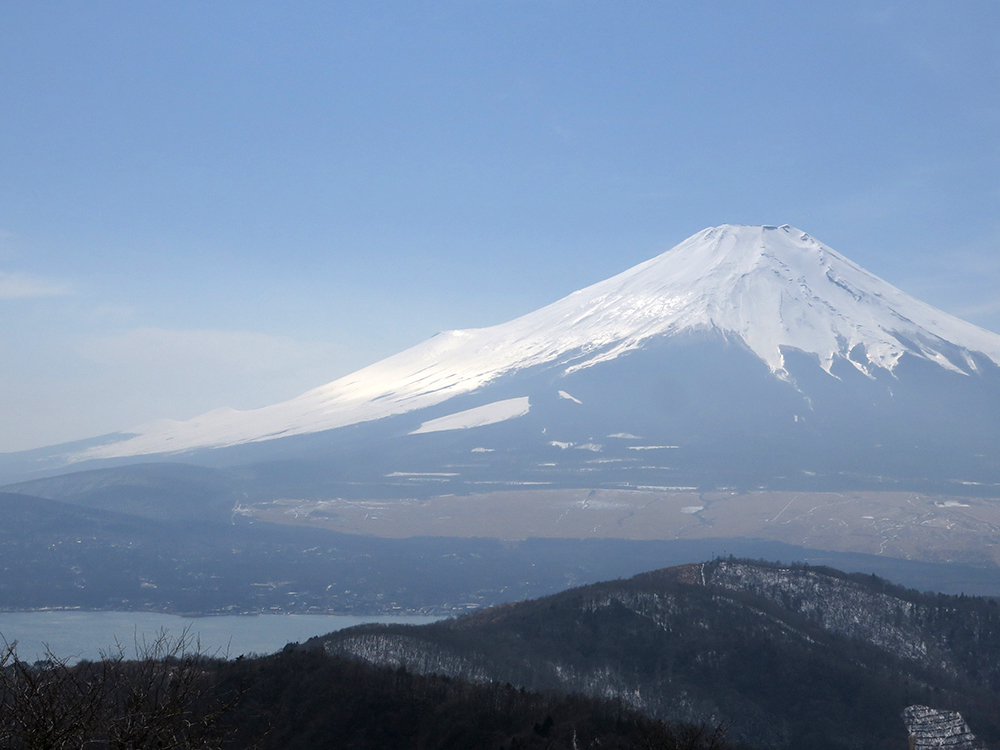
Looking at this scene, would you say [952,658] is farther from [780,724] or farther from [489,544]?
[489,544]

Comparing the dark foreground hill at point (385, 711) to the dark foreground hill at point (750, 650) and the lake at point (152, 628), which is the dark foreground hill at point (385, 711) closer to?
the dark foreground hill at point (750, 650)

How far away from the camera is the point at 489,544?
167750 millimetres

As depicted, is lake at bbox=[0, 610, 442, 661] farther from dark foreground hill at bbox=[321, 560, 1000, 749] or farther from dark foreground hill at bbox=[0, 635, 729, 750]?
Answer: dark foreground hill at bbox=[0, 635, 729, 750]

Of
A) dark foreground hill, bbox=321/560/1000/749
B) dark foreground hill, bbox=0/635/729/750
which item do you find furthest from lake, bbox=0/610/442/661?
dark foreground hill, bbox=0/635/729/750

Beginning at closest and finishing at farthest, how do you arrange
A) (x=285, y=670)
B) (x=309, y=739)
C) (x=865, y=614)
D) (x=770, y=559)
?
(x=309, y=739) → (x=285, y=670) → (x=865, y=614) → (x=770, y=559)

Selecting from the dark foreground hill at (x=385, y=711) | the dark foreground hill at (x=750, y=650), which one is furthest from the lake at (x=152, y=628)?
the dark foreground hill at (x=385, y=711)

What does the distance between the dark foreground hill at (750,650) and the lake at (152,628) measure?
32.3 m

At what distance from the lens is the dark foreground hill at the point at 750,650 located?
182 ft

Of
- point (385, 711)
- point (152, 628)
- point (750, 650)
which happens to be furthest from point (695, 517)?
point (385, 711)

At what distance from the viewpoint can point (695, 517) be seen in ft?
559

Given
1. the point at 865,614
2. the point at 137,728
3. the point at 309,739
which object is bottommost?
the point at 865,614

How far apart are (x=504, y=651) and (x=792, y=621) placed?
22.4 metres

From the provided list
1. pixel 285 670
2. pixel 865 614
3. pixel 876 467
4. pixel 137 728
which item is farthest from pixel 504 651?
pixel 876 467

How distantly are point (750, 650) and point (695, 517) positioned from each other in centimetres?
10885
